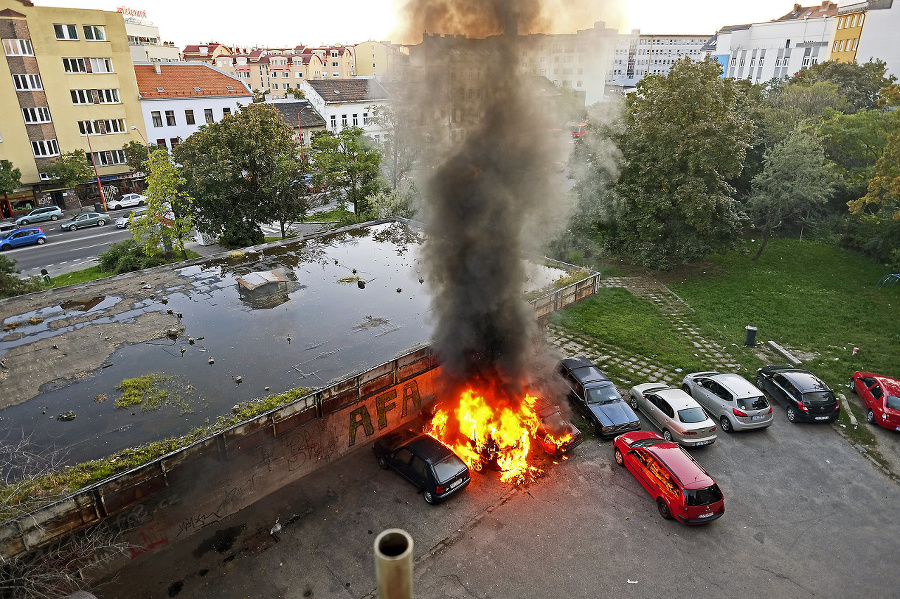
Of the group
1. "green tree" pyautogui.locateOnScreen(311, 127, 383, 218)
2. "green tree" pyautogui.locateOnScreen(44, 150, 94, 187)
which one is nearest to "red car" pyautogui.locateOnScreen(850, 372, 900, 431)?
"green tree" pyautogui.locateOnScreen(311, 127, 383, 218)

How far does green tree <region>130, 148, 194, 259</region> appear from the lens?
23.0 metres

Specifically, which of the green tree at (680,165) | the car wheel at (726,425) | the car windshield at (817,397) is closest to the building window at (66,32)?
the green tree at (680,165)

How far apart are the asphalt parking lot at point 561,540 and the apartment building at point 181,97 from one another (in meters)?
38.8

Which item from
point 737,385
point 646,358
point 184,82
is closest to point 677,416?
point 737,385

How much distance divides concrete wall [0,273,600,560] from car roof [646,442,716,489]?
19.9ft

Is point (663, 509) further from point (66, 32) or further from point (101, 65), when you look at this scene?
point (66, 32)

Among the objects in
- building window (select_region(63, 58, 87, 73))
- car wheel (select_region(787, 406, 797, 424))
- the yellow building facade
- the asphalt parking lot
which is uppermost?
the yellow building facade

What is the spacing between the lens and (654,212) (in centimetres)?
2459

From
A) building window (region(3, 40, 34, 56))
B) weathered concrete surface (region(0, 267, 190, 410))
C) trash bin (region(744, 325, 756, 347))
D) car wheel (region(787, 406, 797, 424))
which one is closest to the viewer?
weathered concrete surface (region(0, 267, 190, 410))

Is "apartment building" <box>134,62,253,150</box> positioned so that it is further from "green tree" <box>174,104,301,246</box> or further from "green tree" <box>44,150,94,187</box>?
"green tree" <box>174,104,301,246</box>

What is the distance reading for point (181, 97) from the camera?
4284 cm

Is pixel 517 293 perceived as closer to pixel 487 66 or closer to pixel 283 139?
pixel 487 66

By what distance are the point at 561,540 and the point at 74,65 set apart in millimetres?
45405

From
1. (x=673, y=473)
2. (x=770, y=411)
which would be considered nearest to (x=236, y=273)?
(x=673, y=473)
